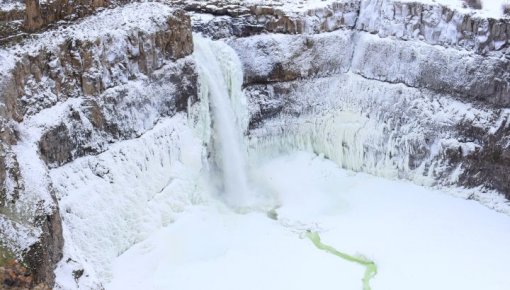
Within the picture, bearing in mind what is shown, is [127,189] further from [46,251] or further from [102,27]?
[46,251]

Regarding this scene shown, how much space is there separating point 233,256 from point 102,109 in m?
4.49

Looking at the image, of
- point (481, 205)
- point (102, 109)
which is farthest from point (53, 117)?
point (481, 205)

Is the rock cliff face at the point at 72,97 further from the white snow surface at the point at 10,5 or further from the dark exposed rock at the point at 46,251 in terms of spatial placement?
the white snow surface at the point at 10,5

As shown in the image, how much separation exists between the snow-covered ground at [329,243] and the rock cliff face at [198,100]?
706 mm

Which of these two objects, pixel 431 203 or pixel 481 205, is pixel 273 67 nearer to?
pixel 431 203

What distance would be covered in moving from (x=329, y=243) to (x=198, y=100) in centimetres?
518

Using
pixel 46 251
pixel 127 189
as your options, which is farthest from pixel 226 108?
pixel 46 251

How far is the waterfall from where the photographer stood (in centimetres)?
1520

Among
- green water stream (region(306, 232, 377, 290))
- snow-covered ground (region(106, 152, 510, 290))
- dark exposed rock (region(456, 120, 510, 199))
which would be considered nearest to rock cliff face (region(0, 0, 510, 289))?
dark exposed rock (region(456, 120, 510, 199))

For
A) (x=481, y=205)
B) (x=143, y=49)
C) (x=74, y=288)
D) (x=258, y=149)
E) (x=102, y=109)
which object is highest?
(x=143, y=49)

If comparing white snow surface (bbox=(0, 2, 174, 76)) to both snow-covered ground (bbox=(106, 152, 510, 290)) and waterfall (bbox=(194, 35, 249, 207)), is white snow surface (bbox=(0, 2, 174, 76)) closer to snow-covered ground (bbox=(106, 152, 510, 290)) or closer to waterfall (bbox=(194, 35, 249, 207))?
waterfall (bbox=(194, 35, 249, 207))

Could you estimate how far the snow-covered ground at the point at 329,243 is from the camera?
12.3 m

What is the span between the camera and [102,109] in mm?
12375

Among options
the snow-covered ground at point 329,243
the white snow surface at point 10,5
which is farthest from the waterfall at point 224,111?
the white snow surface at point 10,5
